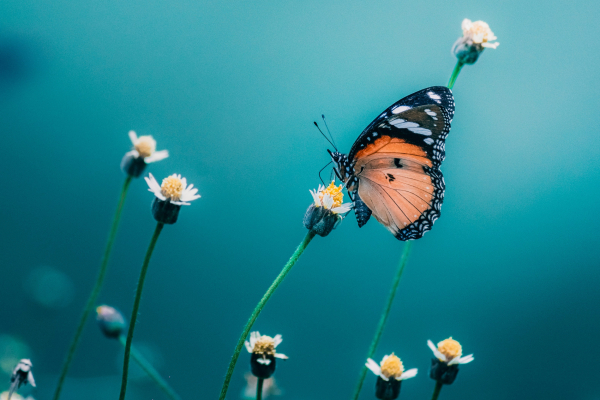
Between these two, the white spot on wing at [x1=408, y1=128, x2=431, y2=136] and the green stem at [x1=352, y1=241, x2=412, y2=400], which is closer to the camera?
the green stem at [x1=352, y1=241, x2=412, y2=400]

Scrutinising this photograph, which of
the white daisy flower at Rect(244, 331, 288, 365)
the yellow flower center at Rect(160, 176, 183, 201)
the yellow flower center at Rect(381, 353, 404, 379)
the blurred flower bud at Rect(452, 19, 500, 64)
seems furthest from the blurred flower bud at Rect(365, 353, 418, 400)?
the blurred flower bud at Rect(452, 19, 500, 64)

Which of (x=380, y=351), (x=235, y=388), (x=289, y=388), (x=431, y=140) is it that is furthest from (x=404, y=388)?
(x=431, y=140)

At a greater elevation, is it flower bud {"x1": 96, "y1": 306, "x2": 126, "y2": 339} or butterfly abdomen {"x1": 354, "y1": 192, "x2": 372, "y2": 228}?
butterfly abdomen {"x1": 354, "y1": 192, "x2": 372, "y2": 228}

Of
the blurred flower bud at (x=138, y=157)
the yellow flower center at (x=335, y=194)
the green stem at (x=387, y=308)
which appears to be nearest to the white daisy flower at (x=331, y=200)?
the yellow flower center at (x=335, y=194)

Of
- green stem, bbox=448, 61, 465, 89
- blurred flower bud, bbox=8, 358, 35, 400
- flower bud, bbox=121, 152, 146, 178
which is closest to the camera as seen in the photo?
blurred flower bud, bbox=8, 358, 35, 400

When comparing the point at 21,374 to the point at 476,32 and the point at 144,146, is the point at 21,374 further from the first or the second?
the point at 476,32

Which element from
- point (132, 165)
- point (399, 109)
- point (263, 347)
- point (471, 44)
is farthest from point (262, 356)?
point (471, 44)

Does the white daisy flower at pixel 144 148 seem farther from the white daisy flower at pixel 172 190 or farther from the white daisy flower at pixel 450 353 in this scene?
the white daisy flower at pixel 450 353

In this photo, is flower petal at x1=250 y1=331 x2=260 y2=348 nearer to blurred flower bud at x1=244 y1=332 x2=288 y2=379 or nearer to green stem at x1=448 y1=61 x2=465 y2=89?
blurred flower bud at x1=244 y1=332 x2=288 y2=379
